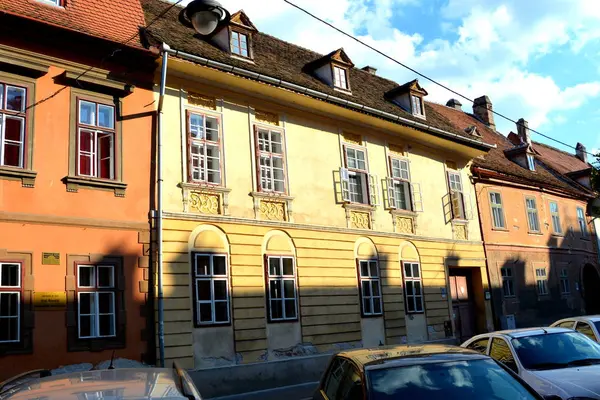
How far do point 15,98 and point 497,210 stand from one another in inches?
713

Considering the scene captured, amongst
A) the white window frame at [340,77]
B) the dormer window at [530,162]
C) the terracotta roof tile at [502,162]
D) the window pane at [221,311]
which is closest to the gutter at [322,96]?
A: the white window frame at [340,77]

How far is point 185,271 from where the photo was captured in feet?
41.6

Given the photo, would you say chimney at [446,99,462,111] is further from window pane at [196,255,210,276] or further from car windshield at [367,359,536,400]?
car windshield at [367,359,536,400]

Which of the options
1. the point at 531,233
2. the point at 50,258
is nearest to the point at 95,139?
the point at 50,258

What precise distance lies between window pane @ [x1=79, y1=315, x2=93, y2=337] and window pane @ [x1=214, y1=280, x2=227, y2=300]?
2.93m

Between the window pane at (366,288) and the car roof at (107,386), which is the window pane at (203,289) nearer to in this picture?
the window pane at (366,288)

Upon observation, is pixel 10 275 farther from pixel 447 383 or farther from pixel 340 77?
pixel 340 77

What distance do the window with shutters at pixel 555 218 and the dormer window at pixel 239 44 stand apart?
17.5m

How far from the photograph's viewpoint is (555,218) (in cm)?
2667

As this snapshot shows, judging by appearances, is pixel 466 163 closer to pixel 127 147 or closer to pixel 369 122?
pixel 369 122

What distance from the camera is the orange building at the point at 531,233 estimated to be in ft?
73.0

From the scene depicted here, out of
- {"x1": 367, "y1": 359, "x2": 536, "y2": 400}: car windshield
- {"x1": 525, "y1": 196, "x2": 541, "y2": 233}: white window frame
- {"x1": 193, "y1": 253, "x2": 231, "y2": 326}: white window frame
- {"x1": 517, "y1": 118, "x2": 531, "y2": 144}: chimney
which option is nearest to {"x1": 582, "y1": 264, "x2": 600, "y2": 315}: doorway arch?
{"x1": 525, "y1": 196, "x2": 541, "y2": 233}: white window frame

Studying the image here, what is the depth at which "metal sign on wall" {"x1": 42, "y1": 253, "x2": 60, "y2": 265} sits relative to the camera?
422 inches

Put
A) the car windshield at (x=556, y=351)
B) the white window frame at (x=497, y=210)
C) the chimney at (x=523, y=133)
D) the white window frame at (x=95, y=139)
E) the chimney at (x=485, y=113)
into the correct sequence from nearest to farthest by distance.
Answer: the car windshield at (x=556, y=351)
the white window frame at (x=95, y=139)
the white window frame at (x=497, y=210)
the chimney at (x=523, y=133)
the chimney at (x=485, y=113)
